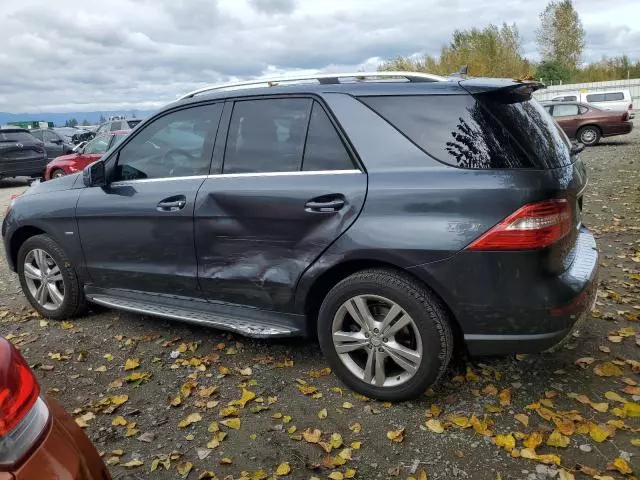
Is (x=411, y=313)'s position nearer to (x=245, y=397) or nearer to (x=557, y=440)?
(x=557, y=440)

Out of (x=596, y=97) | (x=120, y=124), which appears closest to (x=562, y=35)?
(x=596, y=97)

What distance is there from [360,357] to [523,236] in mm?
1205

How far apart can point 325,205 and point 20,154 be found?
50.0 ft

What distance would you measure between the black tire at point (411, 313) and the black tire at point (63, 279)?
2424 mm

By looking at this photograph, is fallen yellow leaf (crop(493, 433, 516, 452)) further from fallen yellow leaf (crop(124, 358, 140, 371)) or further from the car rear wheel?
the car rear wheel

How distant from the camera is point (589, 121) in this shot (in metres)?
17.2

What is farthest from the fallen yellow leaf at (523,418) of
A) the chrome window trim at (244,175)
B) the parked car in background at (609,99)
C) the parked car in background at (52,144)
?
the parked car in background at (609,99)

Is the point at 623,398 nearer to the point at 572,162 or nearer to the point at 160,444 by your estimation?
the point at 572,162

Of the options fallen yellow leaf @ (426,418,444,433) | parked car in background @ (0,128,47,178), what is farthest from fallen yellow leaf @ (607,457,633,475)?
parked car in background @ (0,128,47,178)

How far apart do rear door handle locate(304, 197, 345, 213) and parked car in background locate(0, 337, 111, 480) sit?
1.73 m

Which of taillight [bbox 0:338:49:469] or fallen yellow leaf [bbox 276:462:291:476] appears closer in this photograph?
taillight [bbox 0:338:49:469]

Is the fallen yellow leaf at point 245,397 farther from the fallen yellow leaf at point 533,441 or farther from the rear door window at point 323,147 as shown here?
the fallen yellow leaf at point 533,441

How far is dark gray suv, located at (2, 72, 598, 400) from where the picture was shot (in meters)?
2.73

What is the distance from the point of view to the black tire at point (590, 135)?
57.0 feet
